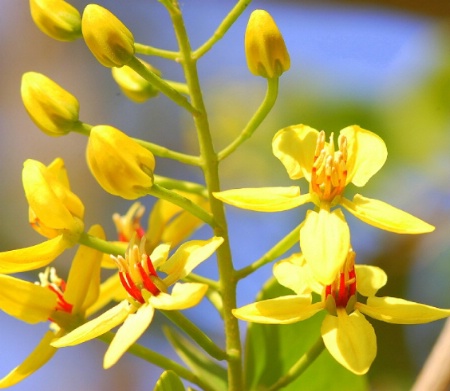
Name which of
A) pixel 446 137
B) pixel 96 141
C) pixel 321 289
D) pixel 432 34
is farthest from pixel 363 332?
pixel 432 34

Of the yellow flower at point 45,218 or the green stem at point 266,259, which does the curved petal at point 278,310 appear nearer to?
the green stem at point 266,259

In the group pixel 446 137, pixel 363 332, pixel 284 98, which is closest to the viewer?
pixel 363 332

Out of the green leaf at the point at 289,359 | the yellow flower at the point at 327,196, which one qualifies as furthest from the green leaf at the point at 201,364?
the yellow flower at the point at 327,196

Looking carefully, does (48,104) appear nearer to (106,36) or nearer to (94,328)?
(106,36)

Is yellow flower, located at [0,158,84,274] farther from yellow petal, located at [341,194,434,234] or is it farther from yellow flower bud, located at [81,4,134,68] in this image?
yellow petal, located at [341,194,434,234]

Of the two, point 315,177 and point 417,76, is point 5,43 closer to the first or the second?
point 417,76
